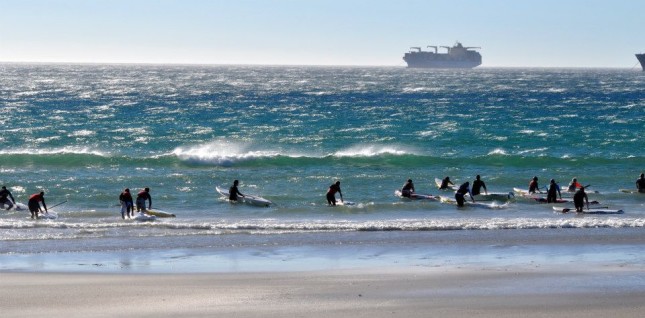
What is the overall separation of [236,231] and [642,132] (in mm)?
35242

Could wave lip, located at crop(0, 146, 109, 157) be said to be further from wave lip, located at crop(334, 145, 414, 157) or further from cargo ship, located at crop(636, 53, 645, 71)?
cargo ship, located at crop(636, 53, 645, 71)

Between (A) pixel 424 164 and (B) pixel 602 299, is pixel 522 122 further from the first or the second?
(B) pixel 602 299

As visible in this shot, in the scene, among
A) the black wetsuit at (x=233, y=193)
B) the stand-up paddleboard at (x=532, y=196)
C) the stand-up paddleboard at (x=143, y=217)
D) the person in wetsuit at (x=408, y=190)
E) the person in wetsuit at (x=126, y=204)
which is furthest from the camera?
the person in wetsuit at (x=408, y=190)

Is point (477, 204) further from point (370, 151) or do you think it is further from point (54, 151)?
point (54, 151)

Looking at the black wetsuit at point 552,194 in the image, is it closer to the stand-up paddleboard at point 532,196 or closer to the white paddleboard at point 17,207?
the stand-up paddleboard at point 532,196

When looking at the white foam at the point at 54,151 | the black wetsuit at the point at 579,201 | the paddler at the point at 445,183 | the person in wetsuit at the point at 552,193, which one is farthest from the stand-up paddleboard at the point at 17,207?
the white foam at the point at 54,151

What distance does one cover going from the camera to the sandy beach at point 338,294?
46.9ft

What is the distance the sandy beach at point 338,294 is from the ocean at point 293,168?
1.57m

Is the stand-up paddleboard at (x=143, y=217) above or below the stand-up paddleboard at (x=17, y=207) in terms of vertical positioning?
above

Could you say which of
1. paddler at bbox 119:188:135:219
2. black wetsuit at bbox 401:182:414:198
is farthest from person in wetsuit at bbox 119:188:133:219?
black wetsuit at bbox 401:182:414:198

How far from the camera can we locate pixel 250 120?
60656 mm

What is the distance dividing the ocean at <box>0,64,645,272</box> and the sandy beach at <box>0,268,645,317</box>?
61.9 inches

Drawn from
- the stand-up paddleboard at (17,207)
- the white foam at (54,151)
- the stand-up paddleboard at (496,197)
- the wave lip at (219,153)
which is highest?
the stand-up paddleboard at (496,197)

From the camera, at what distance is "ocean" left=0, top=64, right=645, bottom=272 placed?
70.9 feet
